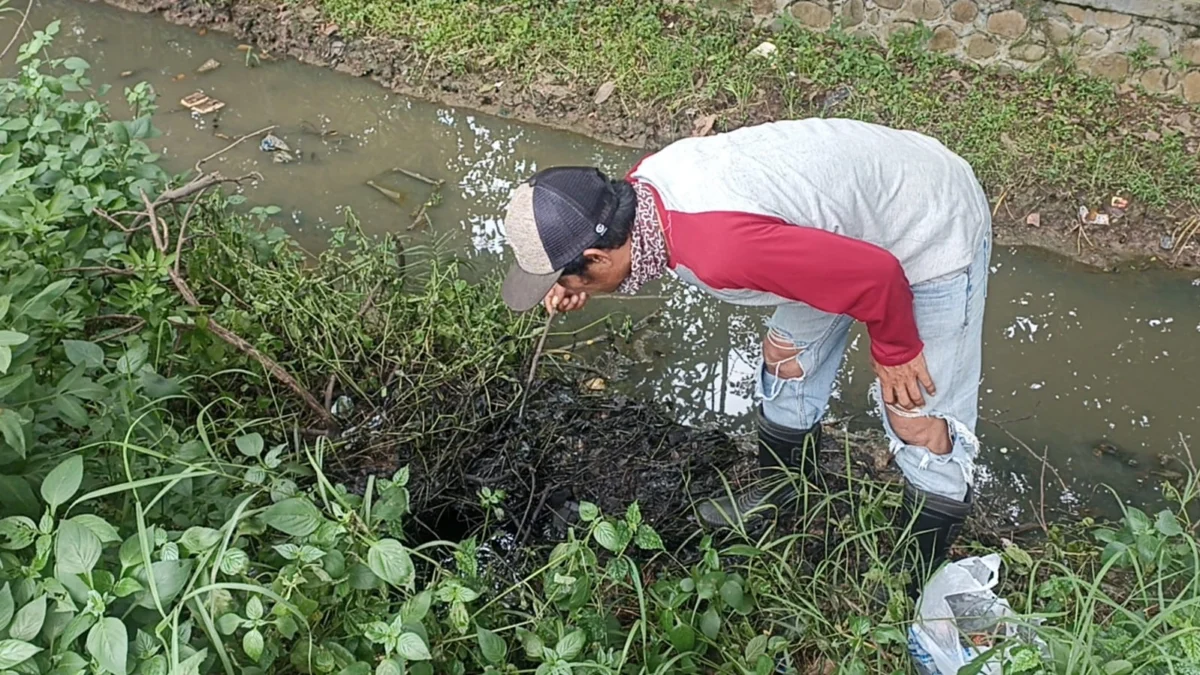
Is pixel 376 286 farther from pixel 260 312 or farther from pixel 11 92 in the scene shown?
pixel 11 92

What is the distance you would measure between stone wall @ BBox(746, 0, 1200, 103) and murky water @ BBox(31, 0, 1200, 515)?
46.1 inches

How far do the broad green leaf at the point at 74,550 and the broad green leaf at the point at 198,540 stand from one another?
0.15m

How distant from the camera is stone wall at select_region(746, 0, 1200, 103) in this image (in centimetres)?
414

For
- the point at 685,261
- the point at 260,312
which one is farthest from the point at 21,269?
the point at 685,261

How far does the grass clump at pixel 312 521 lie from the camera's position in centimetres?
154

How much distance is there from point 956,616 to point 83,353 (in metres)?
2.00

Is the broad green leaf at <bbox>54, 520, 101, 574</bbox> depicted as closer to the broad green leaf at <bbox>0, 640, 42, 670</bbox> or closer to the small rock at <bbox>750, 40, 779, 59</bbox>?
the broad green leaf at <bbox>0, 640, 42, 670</bbox>

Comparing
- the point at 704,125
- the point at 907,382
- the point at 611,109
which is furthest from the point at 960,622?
the point at 611,109

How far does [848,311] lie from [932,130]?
292 cm

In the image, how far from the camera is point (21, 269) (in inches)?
81.7

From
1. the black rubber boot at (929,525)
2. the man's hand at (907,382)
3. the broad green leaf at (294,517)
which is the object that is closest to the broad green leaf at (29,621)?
the broad green leaf at (294,517)

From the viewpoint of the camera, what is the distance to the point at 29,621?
4.61ft

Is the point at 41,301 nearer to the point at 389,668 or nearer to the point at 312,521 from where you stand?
the point at 312,521

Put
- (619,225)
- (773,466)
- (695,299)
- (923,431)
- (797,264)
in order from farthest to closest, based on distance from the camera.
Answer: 1. (695,299)
2. (773,466)
3. (923,431)
4. (619,225)
5. (797,264)
